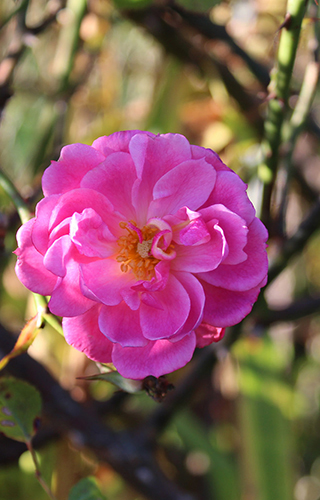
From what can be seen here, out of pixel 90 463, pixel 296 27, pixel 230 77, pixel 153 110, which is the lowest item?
pixel 90 463

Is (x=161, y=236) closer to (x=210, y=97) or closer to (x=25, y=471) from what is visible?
(x=25, y=471)

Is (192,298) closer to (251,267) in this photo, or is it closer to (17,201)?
(251,267)

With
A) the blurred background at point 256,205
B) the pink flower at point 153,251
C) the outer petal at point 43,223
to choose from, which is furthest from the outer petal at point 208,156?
the blurred background at point 256,205

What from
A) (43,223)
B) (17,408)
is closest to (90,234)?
(43,223)

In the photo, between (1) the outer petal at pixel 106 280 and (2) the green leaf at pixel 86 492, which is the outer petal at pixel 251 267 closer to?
(1) the outer petal at pixel 106 280

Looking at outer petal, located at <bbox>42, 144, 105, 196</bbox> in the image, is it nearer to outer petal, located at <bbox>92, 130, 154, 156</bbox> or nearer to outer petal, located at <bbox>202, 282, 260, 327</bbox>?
outer petal, located at <bbox>92, 130, 154, 156</bbox>

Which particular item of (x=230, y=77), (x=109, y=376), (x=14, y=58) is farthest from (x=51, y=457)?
(x=230, y=77)
